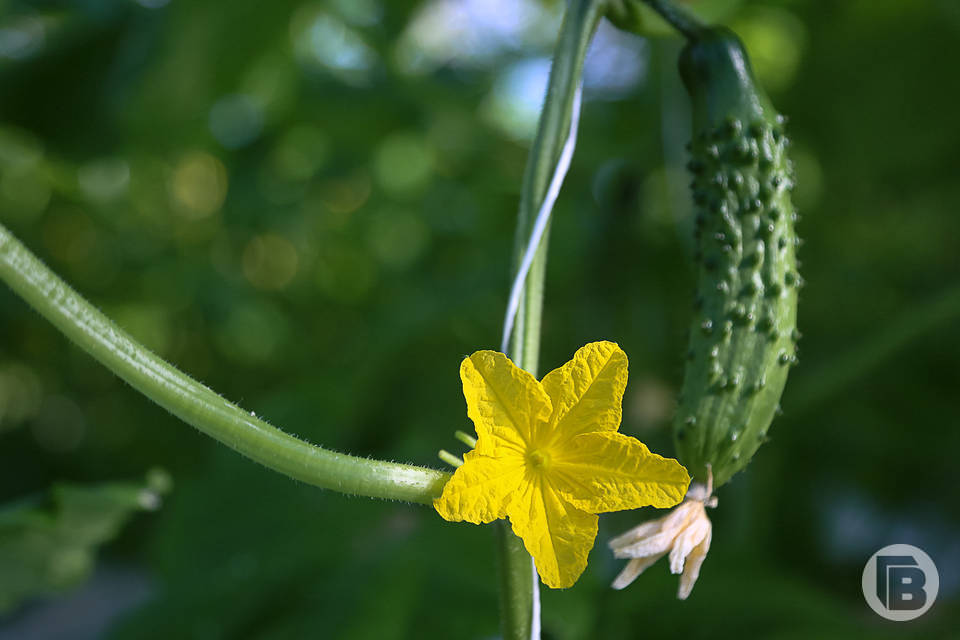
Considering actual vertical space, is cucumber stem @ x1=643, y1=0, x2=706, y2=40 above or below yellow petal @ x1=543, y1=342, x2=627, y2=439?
above

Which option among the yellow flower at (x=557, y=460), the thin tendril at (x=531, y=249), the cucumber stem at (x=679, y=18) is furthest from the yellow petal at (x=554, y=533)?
the cucumber stem at (x=679, y=18)

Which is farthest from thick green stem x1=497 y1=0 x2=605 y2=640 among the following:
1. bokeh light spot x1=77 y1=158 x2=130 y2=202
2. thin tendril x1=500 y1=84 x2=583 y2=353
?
bokeh light spot x1=77 y1=158 x2=130 y2=202

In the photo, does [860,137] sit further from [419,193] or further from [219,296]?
[219,296]

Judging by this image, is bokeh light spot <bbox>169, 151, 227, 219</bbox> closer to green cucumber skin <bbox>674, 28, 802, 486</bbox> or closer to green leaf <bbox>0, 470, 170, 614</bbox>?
green leaf <bbox>0, 470, 170, 614</bbox>

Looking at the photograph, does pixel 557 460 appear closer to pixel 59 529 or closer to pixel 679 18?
pixel 679 18

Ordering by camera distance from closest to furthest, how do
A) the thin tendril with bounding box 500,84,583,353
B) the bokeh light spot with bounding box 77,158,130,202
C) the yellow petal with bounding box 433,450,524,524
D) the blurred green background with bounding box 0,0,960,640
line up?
the yellow petal with bounding box 433,450,524,524
the thin tendril with bounding box 500,84,583,353
the blurred green background with bounding box 0,0,960,640
the bokeh light spot with bounding box 77,158,130,202

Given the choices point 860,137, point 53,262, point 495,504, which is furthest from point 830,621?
point 53,262
